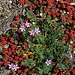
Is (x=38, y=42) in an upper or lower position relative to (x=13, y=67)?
upper

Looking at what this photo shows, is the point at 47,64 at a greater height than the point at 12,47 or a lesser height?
lesser

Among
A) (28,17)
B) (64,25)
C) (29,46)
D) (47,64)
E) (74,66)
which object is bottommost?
(74,66)

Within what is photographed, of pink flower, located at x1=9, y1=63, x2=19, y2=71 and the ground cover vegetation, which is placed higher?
the ground cover vegetation

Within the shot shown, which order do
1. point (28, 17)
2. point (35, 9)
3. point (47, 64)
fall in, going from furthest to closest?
point (35, 9), point (28, 17), point (47, 64)

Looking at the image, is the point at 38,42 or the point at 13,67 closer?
the point at 13,67

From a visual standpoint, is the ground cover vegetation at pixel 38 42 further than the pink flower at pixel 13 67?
Yes

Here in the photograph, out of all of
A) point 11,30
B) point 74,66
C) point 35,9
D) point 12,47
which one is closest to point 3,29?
point 11,30

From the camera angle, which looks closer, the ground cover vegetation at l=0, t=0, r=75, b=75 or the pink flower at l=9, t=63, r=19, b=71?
the pink flower at l=9, t=63, r=19, b=71

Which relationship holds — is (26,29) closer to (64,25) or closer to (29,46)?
(29,46)

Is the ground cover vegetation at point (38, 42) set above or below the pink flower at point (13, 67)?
above

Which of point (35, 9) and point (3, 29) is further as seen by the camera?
point (35, 9)

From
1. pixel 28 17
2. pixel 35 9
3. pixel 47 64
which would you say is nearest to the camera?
pixel 47 64
